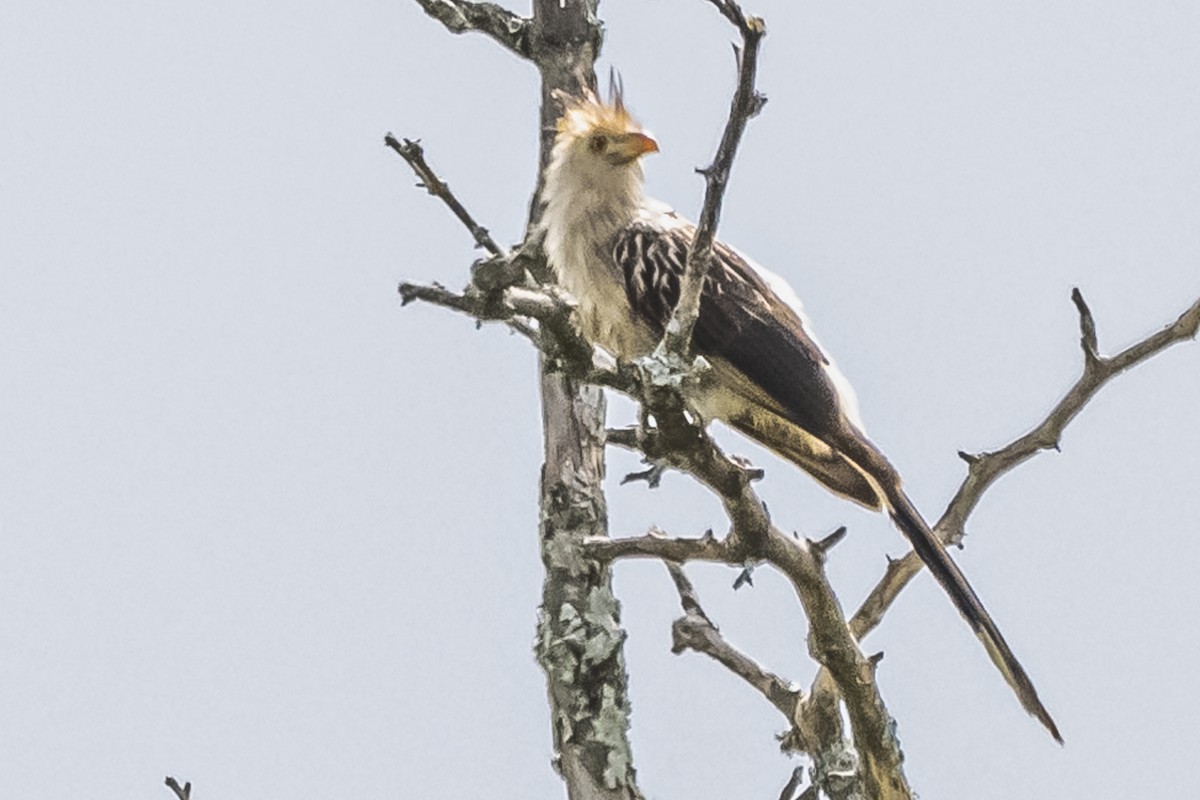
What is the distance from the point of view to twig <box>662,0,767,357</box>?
11.1 feet

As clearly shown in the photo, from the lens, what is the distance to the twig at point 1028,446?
171 inches

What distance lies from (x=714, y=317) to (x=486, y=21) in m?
1.30

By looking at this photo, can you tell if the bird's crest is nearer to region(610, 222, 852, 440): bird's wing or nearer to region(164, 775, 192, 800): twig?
region(610, 222, 852, 440): bird's wing

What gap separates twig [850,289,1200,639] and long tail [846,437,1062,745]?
0.26ft

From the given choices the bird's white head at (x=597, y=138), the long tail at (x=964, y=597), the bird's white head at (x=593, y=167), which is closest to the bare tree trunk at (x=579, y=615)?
the bird's white head at (x=593, y=167)

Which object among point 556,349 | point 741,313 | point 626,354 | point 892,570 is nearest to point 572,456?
point 626,354

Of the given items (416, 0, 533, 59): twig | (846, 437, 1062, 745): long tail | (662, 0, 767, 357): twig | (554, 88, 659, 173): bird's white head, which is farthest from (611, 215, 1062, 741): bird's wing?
(662, 0, 767, 357): twig

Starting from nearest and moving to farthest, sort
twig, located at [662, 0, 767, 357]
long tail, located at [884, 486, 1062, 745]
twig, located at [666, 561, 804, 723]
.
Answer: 1. twig, located at [662, 0, 767, 357]
2. long tail, located at [884, 486, 1062, 745]
3. twig, located at [666, 561, 804, 723]

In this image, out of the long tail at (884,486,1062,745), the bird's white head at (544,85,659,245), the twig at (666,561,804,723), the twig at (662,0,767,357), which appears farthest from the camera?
the bird's white head at (544,85,659,245)

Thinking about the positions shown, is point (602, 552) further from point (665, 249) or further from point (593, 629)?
point (665, 249)

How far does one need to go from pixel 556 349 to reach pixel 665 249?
4.35 feet

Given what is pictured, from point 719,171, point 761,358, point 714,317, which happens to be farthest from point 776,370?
point 719,171

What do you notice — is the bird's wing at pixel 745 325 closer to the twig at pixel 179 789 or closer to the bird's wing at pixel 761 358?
the bird's wing at pixel 761 358

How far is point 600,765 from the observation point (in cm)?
500
